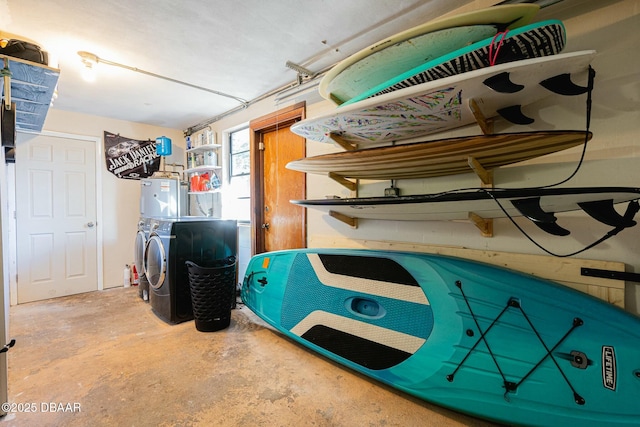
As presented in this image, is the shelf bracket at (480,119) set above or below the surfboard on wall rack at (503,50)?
below

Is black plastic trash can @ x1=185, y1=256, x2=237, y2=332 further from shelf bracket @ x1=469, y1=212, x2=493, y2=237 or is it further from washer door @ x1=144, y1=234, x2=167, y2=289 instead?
shelf bracket @ x1=469, y1=212, x2=493, y2=237

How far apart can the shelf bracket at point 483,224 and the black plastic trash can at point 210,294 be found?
2028 millimetres

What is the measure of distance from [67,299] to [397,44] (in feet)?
14.9

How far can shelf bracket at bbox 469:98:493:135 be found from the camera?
132 centimetres

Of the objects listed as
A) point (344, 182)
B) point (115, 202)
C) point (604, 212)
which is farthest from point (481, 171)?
point (115, 202)

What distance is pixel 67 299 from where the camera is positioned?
10.9ft

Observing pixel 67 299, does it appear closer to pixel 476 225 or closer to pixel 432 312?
pixel 432 312

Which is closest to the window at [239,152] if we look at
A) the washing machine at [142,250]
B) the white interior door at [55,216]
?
the washing machine at [142,250]


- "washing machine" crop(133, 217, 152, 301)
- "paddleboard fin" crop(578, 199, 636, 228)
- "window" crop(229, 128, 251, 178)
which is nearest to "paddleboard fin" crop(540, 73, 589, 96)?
"paddleboard fin" crop(578, 199, 636, 228)

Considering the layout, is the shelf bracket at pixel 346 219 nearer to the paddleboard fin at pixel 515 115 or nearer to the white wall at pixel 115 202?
the paddleboard fin at pixel 515 115

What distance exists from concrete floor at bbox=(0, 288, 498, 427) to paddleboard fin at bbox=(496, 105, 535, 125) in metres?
1.61

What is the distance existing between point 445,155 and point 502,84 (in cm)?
38

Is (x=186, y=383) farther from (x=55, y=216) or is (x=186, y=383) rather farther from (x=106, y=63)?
(x=55, y=216)

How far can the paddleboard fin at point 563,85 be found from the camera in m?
1.09
